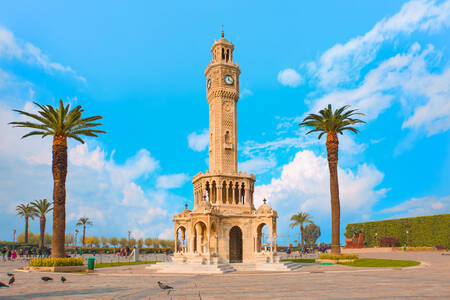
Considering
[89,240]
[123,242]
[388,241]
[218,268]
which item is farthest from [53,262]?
[89,240]

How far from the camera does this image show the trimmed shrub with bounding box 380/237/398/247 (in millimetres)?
68938

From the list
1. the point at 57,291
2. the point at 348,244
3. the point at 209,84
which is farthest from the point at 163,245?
the point at 57,291

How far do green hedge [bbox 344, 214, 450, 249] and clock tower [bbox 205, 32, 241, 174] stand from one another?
44.0m

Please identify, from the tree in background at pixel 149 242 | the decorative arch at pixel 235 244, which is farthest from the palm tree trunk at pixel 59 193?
the tree in background at pixel 149 242

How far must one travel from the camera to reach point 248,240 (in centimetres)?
4053

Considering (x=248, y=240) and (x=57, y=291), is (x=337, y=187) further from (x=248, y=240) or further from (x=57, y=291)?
(x=57, y=291)

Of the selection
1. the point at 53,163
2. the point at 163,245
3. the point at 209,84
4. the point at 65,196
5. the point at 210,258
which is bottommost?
the point at 163,245

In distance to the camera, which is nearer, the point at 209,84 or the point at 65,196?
the point at 65,196

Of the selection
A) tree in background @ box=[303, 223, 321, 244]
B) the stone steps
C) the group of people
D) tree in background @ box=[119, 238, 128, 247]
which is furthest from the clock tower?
tree in background @ box=[119, 238, 128, 247]

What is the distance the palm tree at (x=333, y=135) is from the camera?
41.2 m

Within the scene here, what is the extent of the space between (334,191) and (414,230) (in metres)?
37.6

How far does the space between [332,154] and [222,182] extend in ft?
44.4

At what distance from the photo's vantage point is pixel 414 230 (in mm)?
68875

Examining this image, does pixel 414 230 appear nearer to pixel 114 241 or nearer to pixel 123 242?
pixel 123 242
